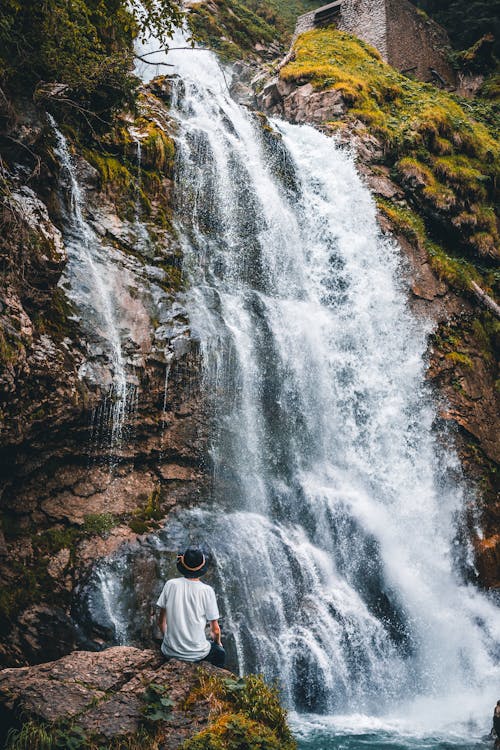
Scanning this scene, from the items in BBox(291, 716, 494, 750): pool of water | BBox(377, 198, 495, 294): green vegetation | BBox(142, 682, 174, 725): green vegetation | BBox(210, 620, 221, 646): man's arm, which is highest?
BBox(377, 198, 495, 294): green vegetation

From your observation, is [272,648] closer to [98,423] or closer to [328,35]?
[98,423]

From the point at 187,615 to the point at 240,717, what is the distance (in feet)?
2.64

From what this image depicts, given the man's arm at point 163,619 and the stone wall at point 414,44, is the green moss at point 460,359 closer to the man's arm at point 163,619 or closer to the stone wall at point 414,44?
the man's arm at point 163,619

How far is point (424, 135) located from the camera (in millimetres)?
15320

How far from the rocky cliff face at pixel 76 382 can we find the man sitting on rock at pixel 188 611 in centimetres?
283

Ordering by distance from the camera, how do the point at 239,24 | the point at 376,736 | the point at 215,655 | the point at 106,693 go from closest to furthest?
the point at 106,693
the point at 215,655
the point at 376,736
the point at 239,24

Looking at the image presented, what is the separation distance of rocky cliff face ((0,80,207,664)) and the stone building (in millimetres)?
16508

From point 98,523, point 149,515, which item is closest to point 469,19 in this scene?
point 149,515

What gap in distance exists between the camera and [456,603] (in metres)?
8.99

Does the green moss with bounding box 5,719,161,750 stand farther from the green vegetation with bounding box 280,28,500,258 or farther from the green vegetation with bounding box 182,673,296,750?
the green vegetation with bounding box 280,28,500,258

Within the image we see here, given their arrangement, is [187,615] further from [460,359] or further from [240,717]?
[460,359]

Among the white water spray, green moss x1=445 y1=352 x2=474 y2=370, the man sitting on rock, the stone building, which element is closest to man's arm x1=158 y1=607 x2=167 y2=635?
the man sitting on rock

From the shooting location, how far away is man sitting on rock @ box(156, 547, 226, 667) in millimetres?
4191

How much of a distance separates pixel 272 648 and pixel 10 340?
16.8 ft
